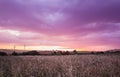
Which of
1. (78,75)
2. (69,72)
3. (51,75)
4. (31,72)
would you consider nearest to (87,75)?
(78,75)

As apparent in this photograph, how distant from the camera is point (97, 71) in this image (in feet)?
23.5

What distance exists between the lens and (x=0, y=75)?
6586 mm

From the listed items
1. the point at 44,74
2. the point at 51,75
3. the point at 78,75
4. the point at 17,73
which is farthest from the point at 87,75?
the point at 17,73

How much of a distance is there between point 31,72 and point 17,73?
0.59 metres

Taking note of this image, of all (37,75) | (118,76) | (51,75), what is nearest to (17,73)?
(37,75)

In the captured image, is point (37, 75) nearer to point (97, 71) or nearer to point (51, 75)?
point (51, 75)

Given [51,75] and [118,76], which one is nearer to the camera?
[118,76]

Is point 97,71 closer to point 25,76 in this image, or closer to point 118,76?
point 118,76

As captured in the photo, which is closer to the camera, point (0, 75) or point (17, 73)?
point (0, 75)

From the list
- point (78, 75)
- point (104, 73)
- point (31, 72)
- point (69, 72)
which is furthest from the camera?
point (31, 72)

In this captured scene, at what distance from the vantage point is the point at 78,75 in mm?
6254

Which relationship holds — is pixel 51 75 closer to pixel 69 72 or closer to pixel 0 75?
pixel 69 72

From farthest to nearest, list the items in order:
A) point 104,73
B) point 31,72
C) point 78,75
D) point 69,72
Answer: point 31,72 → point 104,73 → point 78,75 → point 69,72

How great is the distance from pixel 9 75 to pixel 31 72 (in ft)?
3.17
